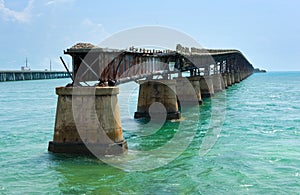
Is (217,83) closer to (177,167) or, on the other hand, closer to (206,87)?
(206,87)

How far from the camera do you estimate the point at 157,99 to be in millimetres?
42031

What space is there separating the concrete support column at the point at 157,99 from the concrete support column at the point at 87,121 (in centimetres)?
1885

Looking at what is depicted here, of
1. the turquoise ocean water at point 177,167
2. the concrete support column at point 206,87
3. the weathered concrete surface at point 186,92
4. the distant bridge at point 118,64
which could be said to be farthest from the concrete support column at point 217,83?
the turquoise ocean water at point 177,167

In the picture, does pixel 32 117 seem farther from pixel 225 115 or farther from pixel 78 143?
pixel 78 143

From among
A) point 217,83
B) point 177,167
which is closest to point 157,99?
point 177,167

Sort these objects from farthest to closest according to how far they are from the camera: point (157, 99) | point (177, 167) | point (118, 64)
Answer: point (157, 99), point (118, 64), point (177, 167)

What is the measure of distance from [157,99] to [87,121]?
66.1 feet

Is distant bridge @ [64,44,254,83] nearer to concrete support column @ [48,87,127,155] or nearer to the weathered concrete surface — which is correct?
concrete support column @ [48,87,127,155]

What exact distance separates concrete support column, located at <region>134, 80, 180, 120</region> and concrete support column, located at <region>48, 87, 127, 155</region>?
18850 mm

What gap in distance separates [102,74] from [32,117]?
24.8 m

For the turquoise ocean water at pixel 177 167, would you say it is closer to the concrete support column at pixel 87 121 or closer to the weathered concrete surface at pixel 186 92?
the concrete support column at pixel 87 121

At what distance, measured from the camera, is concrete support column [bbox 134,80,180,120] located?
137 ft

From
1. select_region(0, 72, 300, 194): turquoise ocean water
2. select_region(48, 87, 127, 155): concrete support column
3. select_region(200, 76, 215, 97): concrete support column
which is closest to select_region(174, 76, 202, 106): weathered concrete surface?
select_region(200, 76, 215, 97): concrete support column

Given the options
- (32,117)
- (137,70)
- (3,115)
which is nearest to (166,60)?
(137,70)
